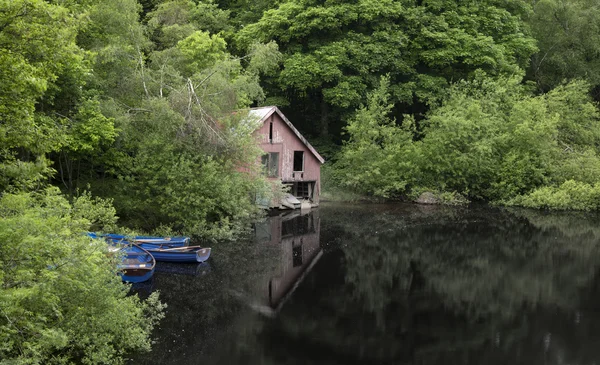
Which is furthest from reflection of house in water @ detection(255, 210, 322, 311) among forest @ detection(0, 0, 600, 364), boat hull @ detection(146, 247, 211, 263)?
boat hull @ detection(146, 247, 211, 263)

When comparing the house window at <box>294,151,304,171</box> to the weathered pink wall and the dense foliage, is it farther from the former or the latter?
the dense foliage

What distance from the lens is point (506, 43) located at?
1745 inches

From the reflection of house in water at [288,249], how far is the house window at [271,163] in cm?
247

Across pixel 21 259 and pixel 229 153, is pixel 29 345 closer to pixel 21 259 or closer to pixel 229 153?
pixel 21 259

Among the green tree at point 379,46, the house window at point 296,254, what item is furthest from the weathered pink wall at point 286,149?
the house window at point 296,254

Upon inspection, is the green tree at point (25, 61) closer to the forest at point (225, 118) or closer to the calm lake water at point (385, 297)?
the forest at point (225, 118)

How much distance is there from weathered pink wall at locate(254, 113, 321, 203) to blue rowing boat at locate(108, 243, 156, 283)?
45.0 feet

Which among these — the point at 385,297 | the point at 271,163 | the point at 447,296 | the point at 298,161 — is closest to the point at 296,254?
the point at 385,297

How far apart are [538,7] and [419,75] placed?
14.3 metres

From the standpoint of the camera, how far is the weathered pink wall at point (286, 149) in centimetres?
3233

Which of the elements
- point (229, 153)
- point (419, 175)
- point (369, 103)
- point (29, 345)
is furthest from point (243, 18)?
point (29, 345)

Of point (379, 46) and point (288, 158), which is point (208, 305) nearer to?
point (288, 158)

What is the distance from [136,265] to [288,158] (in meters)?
17.1

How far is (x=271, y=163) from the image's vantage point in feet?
109
